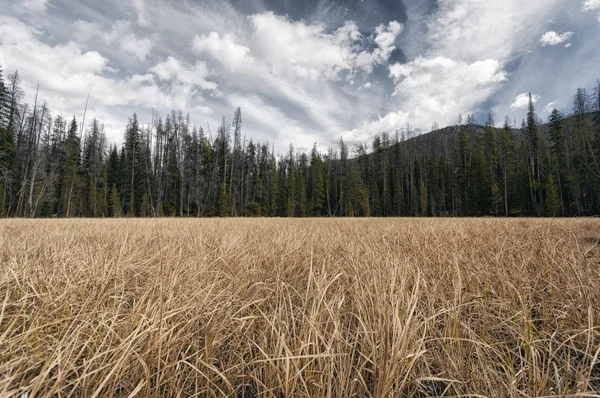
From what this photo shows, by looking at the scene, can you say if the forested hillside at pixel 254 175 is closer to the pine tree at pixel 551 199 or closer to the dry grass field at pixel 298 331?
the pine tree at pixel 551 199

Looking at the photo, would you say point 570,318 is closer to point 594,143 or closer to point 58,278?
point 58,278

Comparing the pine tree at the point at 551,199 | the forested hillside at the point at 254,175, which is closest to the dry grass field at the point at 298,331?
the forested hillside at the point at 254,175

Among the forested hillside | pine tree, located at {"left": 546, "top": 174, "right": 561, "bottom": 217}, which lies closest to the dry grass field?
the forested hillside

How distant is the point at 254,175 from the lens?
47.4 meters

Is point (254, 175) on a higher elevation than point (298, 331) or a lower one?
higher

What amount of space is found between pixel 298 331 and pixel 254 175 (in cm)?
4724

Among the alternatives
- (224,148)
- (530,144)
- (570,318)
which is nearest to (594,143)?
(530,144)

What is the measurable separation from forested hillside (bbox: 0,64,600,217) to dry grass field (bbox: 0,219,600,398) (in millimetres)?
25144

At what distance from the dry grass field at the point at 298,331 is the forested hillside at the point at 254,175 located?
82.5ft

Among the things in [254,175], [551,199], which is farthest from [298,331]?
[254,175]

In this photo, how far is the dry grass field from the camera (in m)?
0.82

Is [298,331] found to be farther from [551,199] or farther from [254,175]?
[254,175]

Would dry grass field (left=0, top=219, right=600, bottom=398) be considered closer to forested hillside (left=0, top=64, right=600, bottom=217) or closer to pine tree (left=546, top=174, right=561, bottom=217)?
forested hillside (left=0, top=64, right=600, bottom=217)

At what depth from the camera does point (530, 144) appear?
33.5 meters
